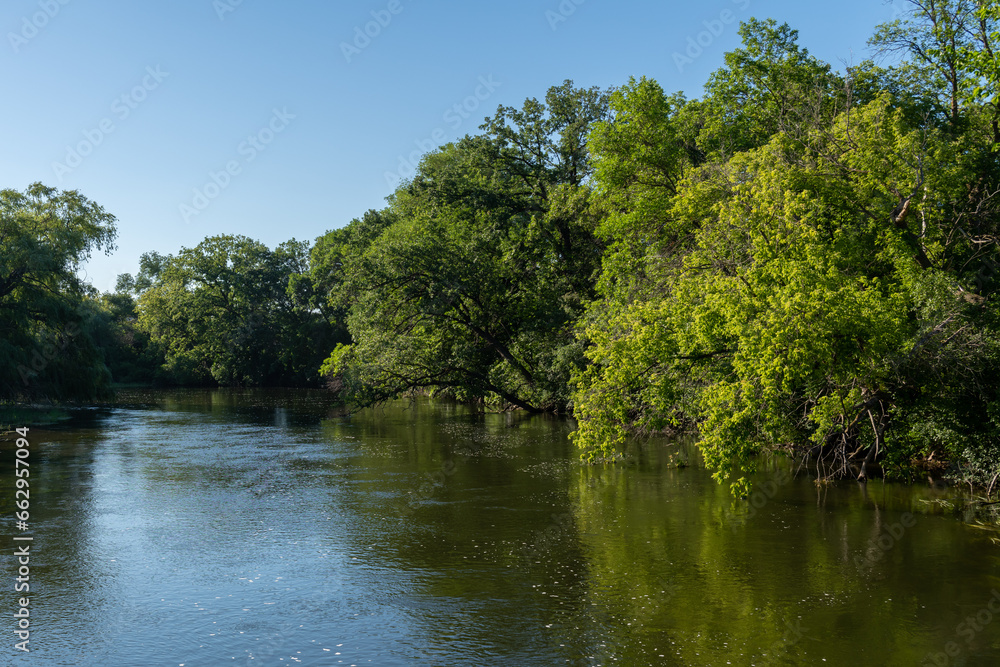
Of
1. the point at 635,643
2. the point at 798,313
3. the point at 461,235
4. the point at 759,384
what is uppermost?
the point at 461,235

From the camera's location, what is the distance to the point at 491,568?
13812mm

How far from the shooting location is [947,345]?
16891mm

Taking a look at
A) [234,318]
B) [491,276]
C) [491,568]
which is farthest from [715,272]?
[234,318]

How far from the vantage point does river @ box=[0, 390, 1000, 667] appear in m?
10.4

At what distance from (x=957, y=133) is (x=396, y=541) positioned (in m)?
18.7

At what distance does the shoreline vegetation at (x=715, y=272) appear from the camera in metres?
17.0

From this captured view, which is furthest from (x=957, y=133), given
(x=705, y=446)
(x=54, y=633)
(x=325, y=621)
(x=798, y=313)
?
(x=54, y=633)

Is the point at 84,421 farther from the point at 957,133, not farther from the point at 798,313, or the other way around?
the point at 957,133

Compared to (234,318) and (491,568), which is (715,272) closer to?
(491,568)

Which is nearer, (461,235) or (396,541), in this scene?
(396,541)

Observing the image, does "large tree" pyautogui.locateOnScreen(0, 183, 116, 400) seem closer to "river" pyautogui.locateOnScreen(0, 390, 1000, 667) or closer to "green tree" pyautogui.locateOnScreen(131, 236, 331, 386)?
"river" pyautogui.locateOnScreen(0, 390, 1000, 667)

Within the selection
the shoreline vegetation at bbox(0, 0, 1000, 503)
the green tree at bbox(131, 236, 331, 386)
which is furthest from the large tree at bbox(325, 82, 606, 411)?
the green tree at bbox(131, 236, 331, 386)

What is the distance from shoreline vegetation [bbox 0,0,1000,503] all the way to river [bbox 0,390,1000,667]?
1969 mm

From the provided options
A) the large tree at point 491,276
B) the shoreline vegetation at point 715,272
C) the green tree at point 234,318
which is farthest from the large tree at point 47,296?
the green tree at point 234,318
